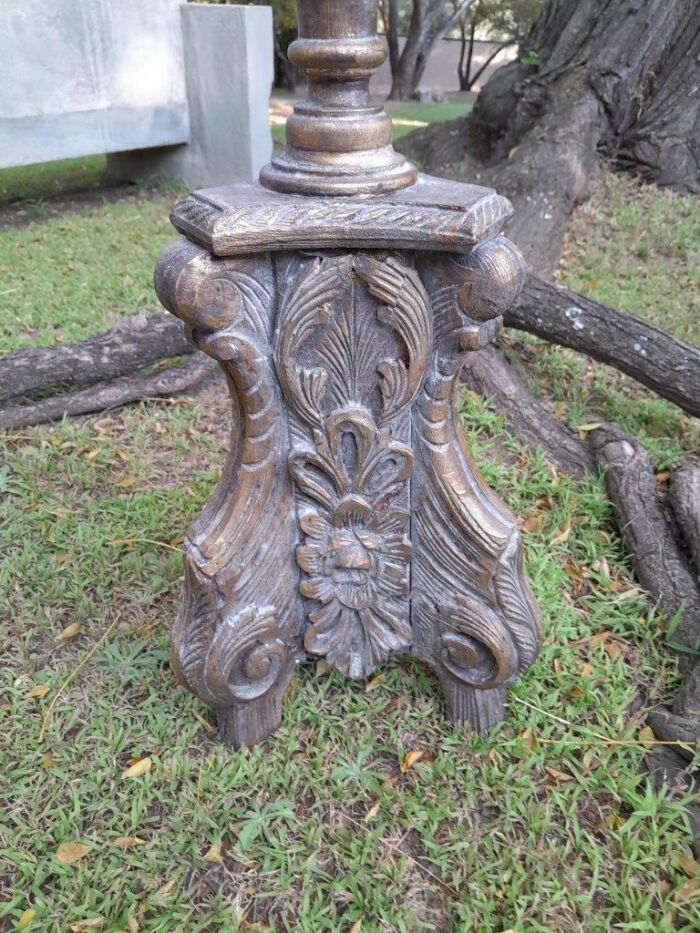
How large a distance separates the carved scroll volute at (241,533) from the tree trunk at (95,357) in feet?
4.88

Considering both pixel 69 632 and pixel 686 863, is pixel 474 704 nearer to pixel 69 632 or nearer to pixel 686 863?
pixel 686 863

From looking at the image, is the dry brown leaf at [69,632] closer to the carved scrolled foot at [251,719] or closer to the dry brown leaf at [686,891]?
the carved scrolled foot at [251,719]

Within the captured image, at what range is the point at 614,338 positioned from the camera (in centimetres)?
304

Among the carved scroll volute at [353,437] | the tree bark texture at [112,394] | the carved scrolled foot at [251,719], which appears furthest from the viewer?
the tree bark texture at [112,394]

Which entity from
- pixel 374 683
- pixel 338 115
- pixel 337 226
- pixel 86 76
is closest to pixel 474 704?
pixel 374 683

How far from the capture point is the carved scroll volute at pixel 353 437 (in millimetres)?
1529

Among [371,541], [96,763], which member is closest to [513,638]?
[371,541]

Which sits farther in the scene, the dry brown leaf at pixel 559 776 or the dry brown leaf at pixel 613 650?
the dry brown leaf at pixel 613 650

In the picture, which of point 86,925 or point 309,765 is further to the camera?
point 309,765

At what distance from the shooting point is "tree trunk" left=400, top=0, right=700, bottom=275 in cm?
467

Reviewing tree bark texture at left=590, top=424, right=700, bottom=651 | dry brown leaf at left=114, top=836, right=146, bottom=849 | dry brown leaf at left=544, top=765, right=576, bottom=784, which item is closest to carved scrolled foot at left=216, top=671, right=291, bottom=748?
dry brown leaf at left=114, top=836, right=146, bottom=849

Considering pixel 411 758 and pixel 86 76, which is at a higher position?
pixel 86 76

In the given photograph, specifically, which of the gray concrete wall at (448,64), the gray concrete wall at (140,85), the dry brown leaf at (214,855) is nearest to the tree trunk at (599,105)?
the gray concrete wall at (140,85)

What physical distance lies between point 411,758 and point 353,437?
0.81 meters
